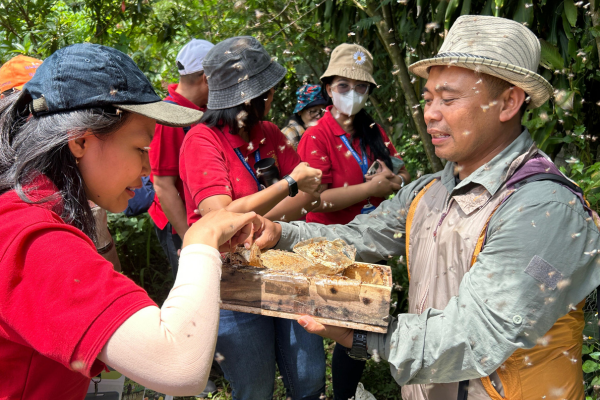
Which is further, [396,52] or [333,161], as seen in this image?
[396,52]

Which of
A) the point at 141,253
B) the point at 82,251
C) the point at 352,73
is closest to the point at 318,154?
the point at 352,73

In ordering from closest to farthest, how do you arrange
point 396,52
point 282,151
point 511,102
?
1. point 511,102
2. point 282,151
3. point 396,52

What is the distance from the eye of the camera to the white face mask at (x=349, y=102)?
3.92 m

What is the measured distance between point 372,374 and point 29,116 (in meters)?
3.58

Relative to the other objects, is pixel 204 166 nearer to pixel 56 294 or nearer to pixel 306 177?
pixel 306 177

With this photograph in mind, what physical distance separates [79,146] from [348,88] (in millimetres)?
2770

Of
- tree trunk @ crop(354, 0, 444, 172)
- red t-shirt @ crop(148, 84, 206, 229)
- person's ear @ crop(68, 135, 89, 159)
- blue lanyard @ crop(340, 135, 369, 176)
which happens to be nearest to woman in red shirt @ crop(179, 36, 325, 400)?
red t-shirt @ crop(148, 84, 206, 229)

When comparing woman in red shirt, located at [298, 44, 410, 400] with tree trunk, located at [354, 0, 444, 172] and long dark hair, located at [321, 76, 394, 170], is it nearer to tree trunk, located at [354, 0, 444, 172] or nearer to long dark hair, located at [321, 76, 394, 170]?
long dark hair, located at [321, 76, 394, 170]

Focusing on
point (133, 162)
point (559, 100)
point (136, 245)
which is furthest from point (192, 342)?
point (136, 245)

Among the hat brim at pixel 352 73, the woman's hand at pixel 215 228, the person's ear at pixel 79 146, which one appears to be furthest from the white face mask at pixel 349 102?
the person's ear at pixel 79 146

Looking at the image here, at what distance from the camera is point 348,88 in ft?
12.9

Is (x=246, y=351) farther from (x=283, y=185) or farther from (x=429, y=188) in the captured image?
(x=429, y=188)

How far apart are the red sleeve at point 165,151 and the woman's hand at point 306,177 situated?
1033 millimetres

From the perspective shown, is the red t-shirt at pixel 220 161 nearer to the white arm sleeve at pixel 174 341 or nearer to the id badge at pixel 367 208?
the id badge at pixel 367 208
